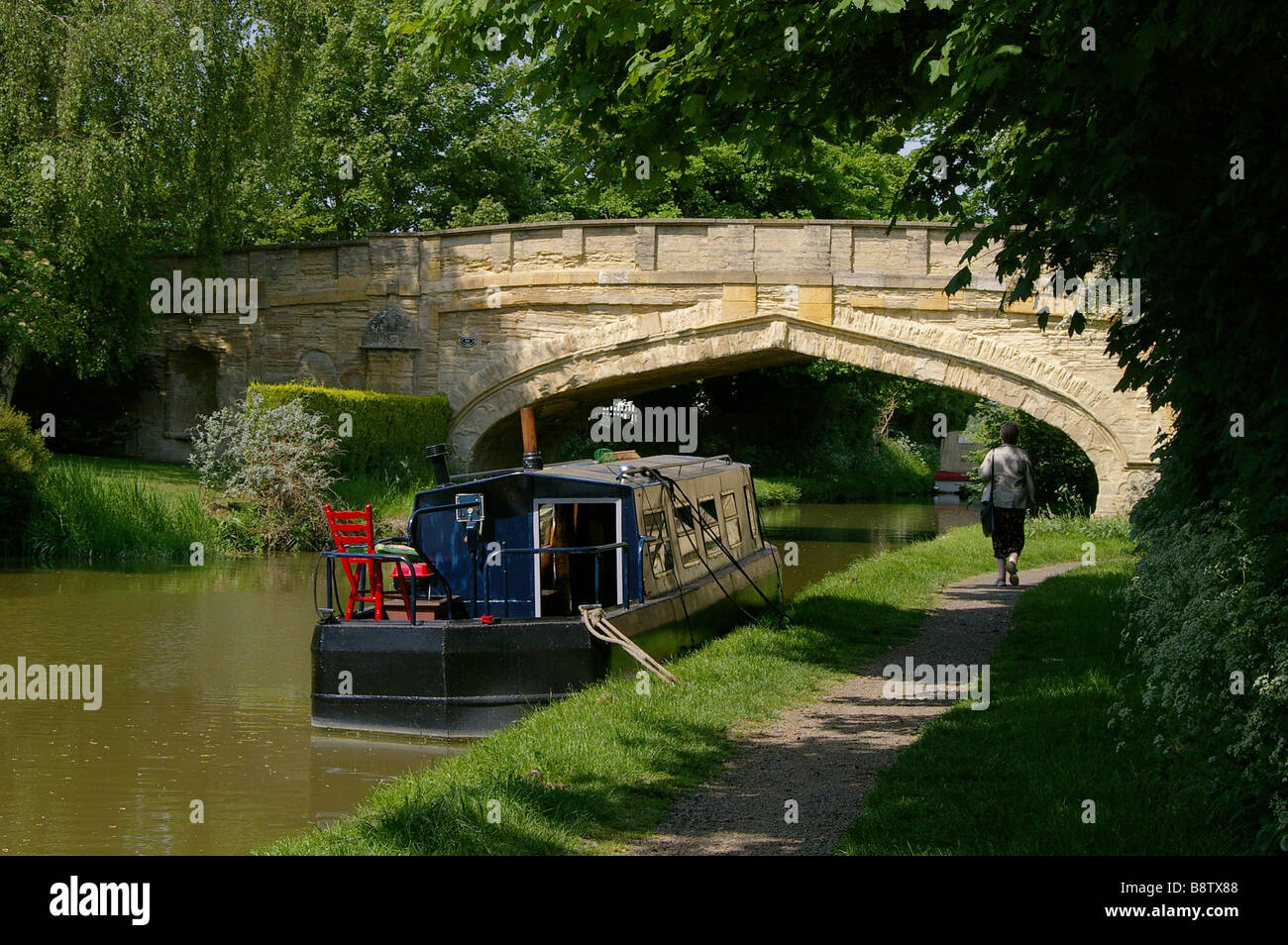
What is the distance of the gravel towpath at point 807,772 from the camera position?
A: 5082 mm

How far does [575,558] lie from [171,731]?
300 cm

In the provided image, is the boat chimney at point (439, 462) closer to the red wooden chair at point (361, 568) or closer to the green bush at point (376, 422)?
the red wooden chair at point (361, 568)

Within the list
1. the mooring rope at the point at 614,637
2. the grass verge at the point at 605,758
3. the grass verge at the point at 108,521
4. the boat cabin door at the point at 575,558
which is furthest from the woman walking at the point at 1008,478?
the grass verge at the point at 108,521

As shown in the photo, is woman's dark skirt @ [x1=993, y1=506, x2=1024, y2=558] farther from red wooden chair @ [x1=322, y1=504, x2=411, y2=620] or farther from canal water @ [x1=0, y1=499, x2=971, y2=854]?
canal water @ [x1=0, y1=499, x2=971, y2=854]

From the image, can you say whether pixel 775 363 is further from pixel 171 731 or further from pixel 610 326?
pixel 171 731

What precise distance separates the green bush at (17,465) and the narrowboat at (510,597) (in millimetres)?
7731

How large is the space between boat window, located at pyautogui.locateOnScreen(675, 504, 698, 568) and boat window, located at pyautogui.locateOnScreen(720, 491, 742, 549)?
4.06ft

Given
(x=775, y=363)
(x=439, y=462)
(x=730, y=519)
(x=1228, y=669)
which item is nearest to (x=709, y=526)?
(x=730, y=519)

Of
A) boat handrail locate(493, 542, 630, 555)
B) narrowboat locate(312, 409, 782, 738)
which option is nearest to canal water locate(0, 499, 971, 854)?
narrowboat locate(312, 409, 782, 738)

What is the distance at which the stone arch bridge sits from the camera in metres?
18.6

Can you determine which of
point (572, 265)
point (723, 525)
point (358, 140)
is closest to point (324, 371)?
point (572, 265)

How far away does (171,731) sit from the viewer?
8539mm

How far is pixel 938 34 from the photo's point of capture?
21.8ft
